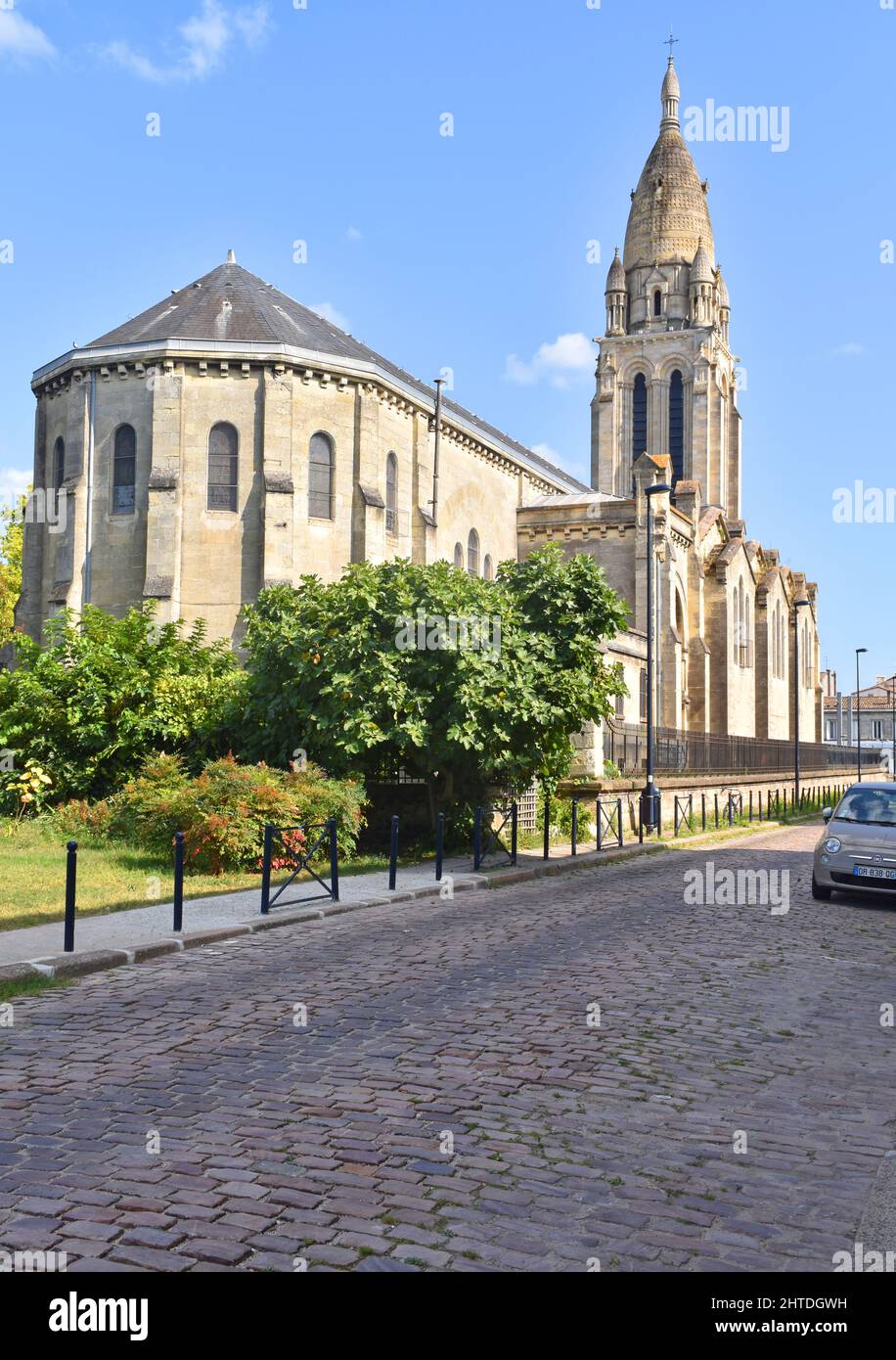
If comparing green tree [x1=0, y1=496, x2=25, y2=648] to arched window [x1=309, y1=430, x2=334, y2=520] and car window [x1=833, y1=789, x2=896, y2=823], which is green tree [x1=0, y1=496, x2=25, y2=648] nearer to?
arched window [x1=309, y1=430, x2=334, y2=520]

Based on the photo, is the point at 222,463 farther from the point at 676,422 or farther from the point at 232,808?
the point at 676,422

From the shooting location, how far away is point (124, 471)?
33.6m

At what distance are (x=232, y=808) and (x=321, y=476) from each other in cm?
1972

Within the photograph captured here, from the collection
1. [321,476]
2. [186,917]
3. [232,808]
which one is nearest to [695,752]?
[321,476]

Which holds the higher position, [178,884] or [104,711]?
[104,711]

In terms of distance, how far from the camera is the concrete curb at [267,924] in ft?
30.9

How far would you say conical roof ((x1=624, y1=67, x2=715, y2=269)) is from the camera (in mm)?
69625

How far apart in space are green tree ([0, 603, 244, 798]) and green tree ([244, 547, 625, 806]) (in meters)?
1.48

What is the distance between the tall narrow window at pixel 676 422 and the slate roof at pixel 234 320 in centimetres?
3501

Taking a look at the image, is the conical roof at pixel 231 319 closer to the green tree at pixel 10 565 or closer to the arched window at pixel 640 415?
the green tree at pixel 10 565

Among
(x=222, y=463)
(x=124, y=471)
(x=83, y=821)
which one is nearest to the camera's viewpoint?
(x=83, y=821)

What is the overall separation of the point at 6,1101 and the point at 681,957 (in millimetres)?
6454
